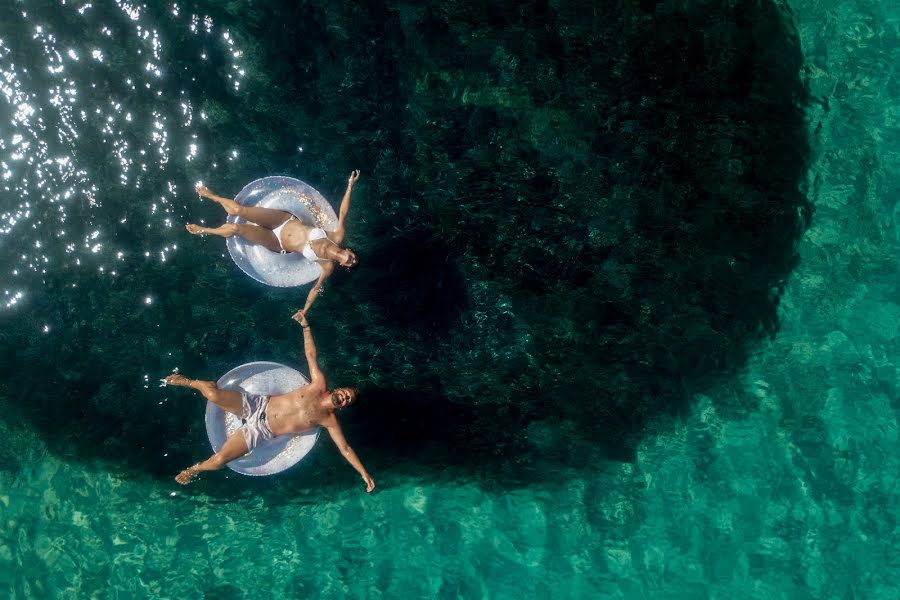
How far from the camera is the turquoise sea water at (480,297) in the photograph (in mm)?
7105

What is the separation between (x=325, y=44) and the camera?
7.13 meters

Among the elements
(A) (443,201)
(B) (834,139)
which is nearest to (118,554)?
(A) (443,201)

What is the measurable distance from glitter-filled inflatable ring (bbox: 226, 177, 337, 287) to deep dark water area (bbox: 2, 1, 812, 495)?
0.36 metres

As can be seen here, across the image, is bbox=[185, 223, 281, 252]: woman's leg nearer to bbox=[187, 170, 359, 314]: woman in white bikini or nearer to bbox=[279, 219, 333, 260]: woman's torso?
bbox=[187, 170, 359, 314]: woman in white bikini

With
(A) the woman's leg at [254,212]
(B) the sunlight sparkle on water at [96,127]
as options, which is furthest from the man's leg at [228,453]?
(B) the sunlight sparkle on water at [96,127]

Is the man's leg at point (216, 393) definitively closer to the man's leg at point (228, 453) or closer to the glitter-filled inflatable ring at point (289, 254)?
the man's leg at point (228, 453)

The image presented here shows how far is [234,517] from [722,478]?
524cm

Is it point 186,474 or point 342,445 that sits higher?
point 342,445

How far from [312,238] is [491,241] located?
1919 millimetres

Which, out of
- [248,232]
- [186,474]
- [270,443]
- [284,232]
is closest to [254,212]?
[248,232]

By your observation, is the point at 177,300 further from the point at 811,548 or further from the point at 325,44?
the point at 811,548

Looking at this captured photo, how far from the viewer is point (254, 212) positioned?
257 inches

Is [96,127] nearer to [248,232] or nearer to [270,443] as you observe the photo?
[248,232]

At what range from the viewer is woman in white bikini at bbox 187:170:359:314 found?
21.0 feet
